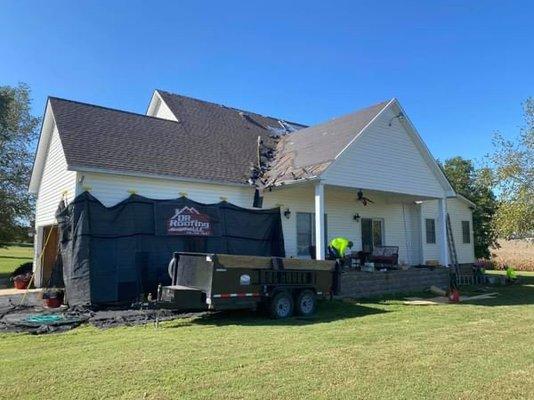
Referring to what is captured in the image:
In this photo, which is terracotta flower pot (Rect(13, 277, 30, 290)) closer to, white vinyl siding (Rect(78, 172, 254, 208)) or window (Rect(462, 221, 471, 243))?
white vinyl siding (Rect(78, 172, 254, 208))

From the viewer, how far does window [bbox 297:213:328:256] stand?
18.1 m

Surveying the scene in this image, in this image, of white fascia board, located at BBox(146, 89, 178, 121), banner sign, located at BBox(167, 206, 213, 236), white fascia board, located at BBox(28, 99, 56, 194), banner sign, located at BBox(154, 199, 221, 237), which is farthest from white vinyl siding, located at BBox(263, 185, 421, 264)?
white fascia board, located at BBox(28, 99, 56, 194)

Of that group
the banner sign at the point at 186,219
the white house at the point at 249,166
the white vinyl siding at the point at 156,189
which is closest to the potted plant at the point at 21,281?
the white house at the point at 249,166

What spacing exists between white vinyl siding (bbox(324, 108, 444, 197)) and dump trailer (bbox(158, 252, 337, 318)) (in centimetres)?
433

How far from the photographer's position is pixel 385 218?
70.3ft

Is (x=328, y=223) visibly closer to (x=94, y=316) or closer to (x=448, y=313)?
(x=448, y=313)

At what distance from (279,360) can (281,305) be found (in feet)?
14.8

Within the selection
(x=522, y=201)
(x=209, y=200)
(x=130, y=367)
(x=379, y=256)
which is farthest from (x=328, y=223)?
(x=130, y=367)

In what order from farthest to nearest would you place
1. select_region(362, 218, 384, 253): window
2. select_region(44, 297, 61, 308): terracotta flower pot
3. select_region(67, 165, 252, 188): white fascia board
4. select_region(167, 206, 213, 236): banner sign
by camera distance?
select_region(362, 218, 384, 253): window < select_region(167, 206, 213, 236): banner sign < select_region(67, 165, 252, 188): white fascia board < select_region(44, 297, 61, 308): terracotta flower pot

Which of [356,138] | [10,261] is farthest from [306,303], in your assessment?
[10,261]

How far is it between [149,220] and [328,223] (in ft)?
25.6

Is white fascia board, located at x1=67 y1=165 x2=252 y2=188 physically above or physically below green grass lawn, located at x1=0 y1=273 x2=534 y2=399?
above

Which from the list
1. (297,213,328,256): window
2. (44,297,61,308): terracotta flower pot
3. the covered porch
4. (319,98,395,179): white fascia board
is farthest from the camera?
(297,213,328,256): window

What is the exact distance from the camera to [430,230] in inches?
932
